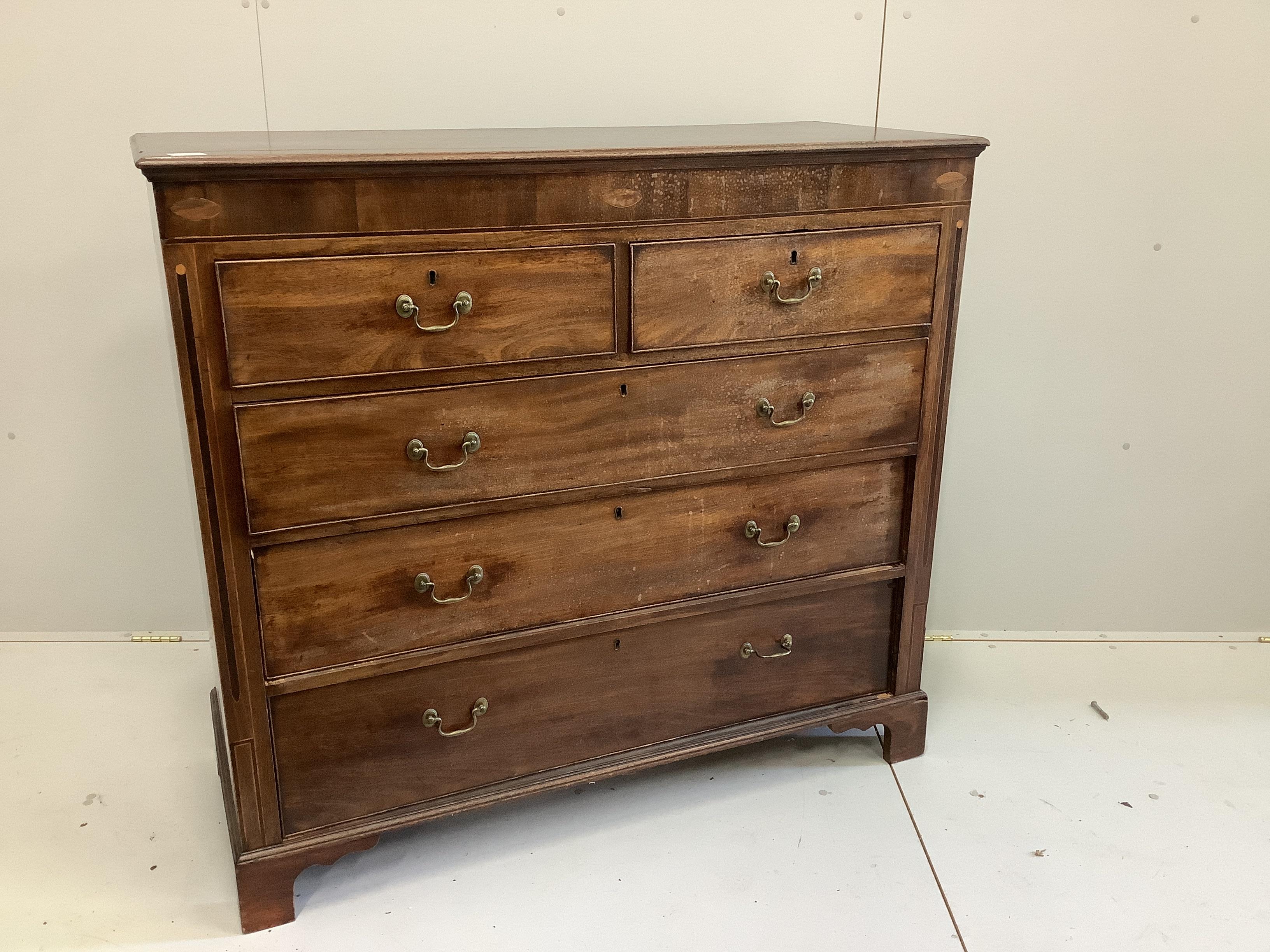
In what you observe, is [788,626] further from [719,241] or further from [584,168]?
[584,168]

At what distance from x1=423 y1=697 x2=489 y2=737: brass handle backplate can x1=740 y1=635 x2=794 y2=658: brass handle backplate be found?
0.45 metres

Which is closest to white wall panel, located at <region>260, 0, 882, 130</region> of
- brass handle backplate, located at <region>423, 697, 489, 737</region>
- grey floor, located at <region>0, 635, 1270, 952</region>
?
brass handle backplate, located at <region>423, 697, 489, 737</region>

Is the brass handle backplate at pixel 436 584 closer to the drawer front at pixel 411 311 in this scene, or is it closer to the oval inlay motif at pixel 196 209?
the drawer front at pixel 411 311

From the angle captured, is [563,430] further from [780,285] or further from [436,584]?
[780,285]

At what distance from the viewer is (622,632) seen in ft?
5.79

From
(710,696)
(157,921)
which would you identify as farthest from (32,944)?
(710,696)

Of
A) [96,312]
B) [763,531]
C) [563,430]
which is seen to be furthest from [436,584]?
[96,312]

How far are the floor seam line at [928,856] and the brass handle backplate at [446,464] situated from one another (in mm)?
998

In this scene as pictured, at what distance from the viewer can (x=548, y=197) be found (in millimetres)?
1484

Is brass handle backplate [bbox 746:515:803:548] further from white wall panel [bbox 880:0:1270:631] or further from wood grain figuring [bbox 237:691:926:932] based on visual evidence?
white wall panel [bbox 880:0:1270:631]

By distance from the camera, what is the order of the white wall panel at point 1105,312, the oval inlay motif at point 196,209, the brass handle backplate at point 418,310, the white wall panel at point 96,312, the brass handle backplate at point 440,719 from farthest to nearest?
the white wall panel at point 1105,312 → the white wall panel at point 96,312 → the brass handle backplate at point 440,719 → the brass handle backplate at point 418,310 → the oval inlay motif at point 196,209

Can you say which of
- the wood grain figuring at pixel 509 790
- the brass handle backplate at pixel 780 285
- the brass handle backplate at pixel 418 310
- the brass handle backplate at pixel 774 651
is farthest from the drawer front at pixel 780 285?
the wood grain figuring at pixel 509 790

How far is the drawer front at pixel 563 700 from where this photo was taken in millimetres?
1629

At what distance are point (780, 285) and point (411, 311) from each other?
1.86 feet
